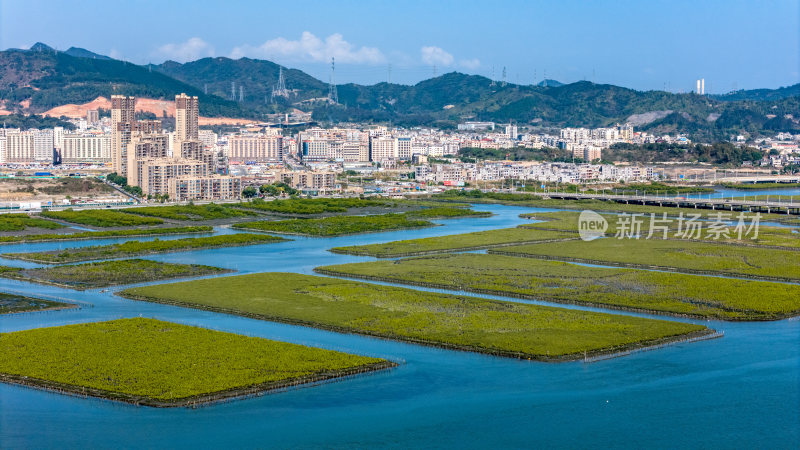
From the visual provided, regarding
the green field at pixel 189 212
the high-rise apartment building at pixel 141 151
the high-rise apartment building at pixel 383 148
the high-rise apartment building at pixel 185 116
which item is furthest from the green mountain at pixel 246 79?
the green field at pixel 189 212

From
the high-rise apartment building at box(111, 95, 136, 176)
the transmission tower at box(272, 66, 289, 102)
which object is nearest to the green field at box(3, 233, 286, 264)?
the high-rise apartment building at box(111, 95, 136, 176)

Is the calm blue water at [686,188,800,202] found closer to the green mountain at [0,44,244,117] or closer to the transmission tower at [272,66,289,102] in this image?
the green mountain at [0,44,244,117]

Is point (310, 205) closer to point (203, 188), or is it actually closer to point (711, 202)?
point (203, 188)

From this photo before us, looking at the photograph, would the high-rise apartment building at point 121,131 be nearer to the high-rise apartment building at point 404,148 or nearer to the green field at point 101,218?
the green field at point 101,218

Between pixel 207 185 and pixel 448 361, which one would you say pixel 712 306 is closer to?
pixel 448 361

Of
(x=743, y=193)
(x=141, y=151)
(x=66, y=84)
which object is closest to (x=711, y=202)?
(x=743, y=193)

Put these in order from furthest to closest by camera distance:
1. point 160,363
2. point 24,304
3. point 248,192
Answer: point 248,192, point 24,304, point 160,363

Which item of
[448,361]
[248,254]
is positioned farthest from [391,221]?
[448,361]
